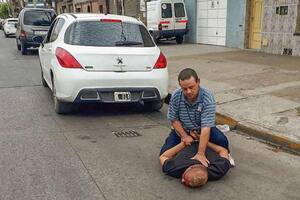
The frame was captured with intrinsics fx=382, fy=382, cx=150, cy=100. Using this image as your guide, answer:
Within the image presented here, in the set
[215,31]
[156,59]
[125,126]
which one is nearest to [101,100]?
[125,126]

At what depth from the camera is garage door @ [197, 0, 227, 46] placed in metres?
16.1

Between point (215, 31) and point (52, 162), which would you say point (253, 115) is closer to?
point (52, 162)

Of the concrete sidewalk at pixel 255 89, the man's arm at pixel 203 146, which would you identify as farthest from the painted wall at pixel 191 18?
the man's arm at pixel 203 146

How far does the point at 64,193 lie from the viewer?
3561 mm

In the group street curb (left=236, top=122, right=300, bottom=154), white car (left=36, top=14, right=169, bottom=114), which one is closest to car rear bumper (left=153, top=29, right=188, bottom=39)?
white car (left=36, top=14, right=169, bottom=114)

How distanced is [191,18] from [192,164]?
51.8 ft

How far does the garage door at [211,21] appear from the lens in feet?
53.0

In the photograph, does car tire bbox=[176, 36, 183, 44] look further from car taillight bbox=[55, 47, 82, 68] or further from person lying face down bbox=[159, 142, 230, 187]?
person lying face down bbox=[159, 142, 230, 187]

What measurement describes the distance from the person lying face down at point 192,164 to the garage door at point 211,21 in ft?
41.5

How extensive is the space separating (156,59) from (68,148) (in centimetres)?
220

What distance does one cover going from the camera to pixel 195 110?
161 inches

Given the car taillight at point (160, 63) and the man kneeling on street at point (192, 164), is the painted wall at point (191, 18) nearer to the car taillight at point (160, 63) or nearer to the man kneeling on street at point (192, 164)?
the car taillight at point (160, 63)

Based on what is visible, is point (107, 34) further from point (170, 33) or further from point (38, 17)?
point (170, 33)

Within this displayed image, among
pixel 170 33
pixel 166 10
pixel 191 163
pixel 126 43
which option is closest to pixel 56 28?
Answer: pixel 126 43
